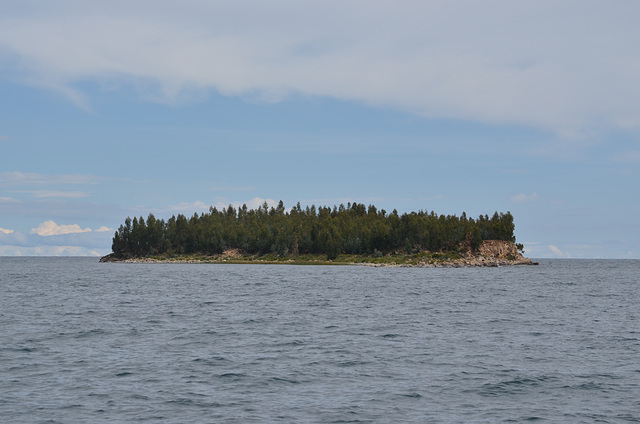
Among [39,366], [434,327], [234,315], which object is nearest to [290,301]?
[234,315]

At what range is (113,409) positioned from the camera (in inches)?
950

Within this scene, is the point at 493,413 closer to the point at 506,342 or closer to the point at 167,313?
the point at 506,342

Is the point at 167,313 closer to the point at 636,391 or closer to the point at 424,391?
the point at 424,391

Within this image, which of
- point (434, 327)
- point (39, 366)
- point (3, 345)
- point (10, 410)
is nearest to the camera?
point (10, 410)

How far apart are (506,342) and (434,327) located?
28.2ft

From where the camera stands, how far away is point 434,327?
164 feet

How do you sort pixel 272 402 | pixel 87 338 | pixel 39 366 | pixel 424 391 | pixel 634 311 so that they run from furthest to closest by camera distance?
pixel 634 311 → pixel 87 338 → pixel 39 366 → pixel 424 391 → pixel 272 402

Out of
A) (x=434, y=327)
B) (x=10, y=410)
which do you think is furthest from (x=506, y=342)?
(x=10, y=410)

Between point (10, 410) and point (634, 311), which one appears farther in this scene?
point (634, 311)

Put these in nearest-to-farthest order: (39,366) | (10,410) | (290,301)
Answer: (10,410)
(39,366)
(290,301)

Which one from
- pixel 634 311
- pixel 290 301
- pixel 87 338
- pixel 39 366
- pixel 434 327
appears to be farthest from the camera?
pixel 290 301

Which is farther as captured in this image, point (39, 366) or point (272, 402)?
point (39, 366)

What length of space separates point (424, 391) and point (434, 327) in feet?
74.8

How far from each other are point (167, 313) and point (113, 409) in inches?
1409
